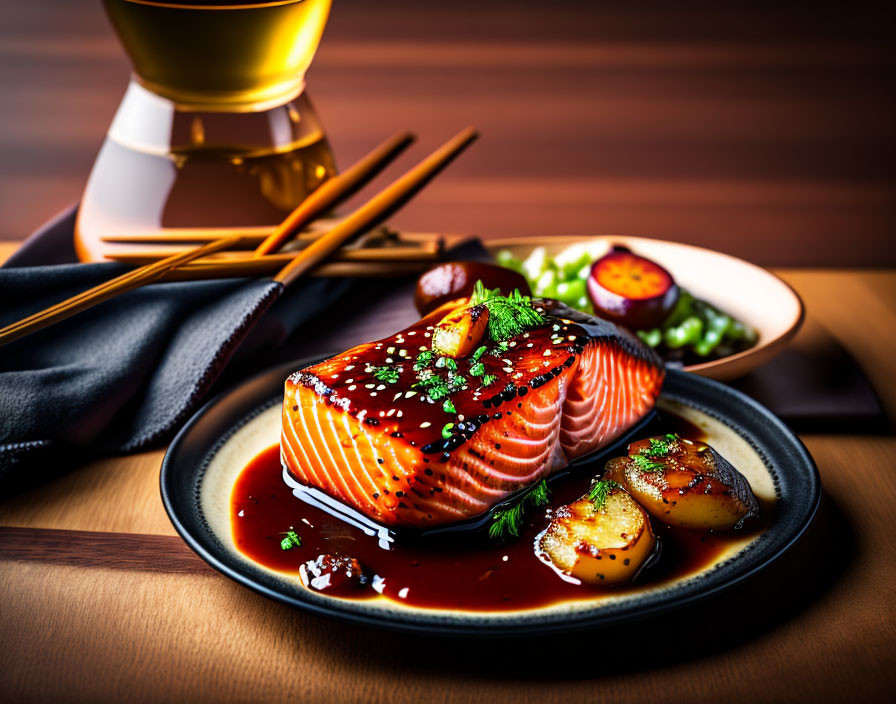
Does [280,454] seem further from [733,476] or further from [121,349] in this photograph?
[733,476]

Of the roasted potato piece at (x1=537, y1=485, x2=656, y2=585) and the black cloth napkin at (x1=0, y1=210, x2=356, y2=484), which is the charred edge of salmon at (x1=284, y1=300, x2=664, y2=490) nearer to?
the roasted potato piece at (x1=537, y1=485, x2=656, y2=585)

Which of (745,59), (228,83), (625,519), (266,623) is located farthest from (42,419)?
(745,59)

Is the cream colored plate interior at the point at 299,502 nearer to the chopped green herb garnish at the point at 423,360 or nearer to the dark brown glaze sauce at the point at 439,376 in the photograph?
the dark brown glaze sauce at the point at 439,376

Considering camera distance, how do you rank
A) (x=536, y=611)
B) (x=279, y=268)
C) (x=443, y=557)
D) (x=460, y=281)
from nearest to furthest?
(x=536, y=611)
(x=443, y=557)
(x=460, y=281)
(x=279, y=268)

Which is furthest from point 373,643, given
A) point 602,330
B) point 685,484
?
point 602,330

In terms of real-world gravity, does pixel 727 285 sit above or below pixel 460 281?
below

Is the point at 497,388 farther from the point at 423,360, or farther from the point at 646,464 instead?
the point at 646,464
